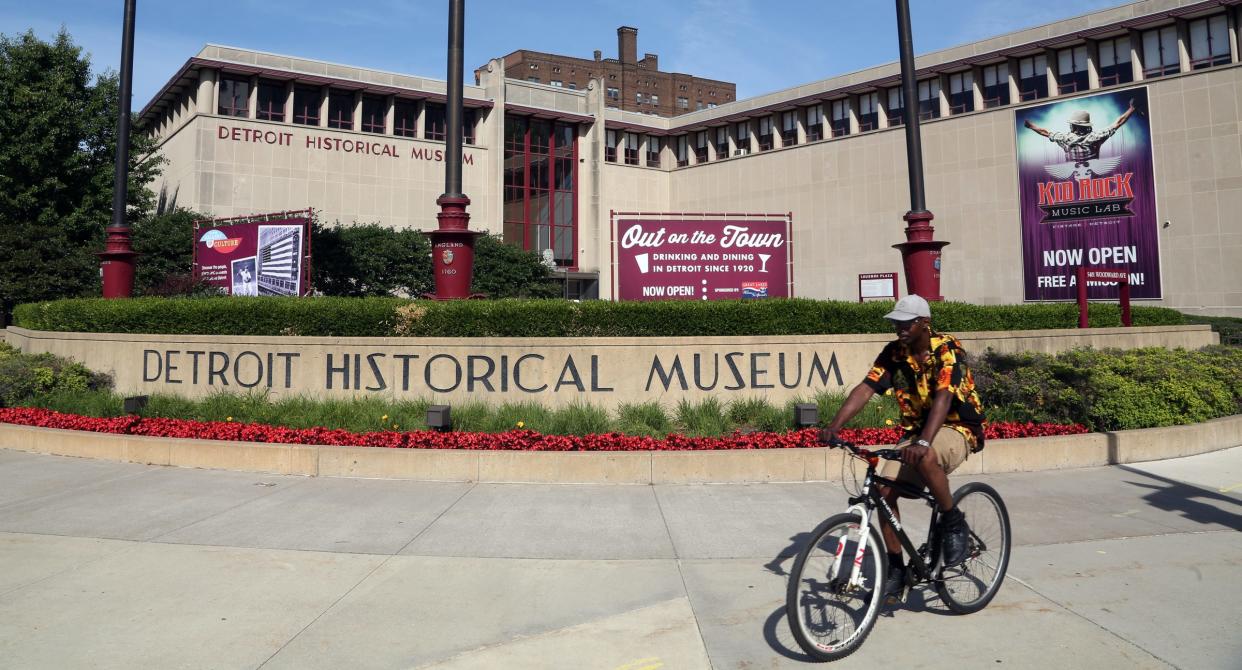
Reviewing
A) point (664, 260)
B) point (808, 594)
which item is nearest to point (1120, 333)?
point (664, 260)

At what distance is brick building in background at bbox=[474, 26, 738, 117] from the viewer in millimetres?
89688

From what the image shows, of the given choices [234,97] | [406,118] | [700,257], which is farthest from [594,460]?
[406,118]

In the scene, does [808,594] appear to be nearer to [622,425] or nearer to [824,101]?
A: [622,425]

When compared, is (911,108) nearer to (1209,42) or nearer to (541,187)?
(1209,42)

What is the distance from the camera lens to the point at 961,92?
4172 cm

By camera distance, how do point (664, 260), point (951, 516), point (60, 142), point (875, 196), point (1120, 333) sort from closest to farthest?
point (951, 516), point (1120, 333), point (664, 260), point (60, 142), point (875, 196)

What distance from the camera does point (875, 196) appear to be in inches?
1748

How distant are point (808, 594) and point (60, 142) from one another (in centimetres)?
3659

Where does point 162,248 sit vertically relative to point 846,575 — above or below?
above

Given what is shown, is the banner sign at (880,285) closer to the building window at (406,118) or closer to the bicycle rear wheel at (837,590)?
the building window at (406,118)

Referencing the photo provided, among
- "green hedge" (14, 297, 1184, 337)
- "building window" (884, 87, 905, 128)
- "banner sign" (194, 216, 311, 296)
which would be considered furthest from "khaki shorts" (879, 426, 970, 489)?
"building window" (884, 87, 905, 128)

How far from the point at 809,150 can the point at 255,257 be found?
34.3 metres

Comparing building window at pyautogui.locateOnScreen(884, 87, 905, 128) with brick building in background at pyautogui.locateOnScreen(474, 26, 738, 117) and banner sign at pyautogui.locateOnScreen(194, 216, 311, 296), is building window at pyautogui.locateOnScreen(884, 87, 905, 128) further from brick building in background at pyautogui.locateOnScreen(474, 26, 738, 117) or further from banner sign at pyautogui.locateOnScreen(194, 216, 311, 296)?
brick building in background at pyautogui.locateOnScreen(474, 26, 738, 117)

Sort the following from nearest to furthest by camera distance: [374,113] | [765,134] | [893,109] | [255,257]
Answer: [255,257]
[374,113]
[893,109]
[765,134]
